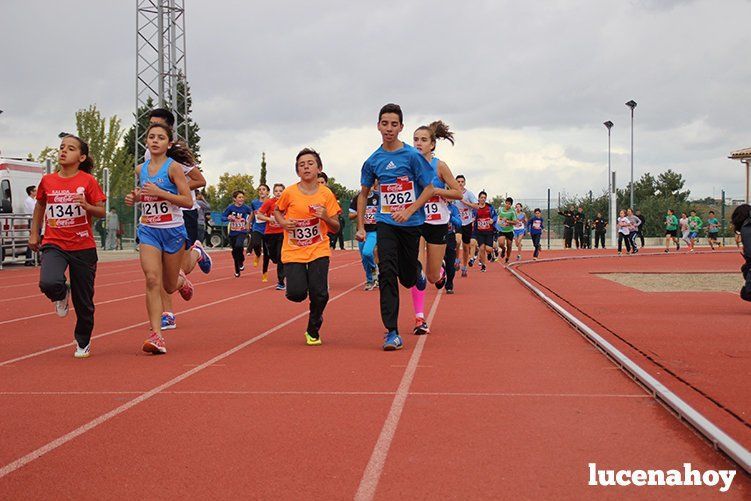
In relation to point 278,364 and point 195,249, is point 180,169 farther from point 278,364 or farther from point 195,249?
point 195,249

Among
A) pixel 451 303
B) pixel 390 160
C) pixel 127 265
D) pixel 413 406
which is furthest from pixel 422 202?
pixel 127 265

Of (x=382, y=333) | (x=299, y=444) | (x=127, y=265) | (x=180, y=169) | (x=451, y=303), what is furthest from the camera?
(x=127, y=265)

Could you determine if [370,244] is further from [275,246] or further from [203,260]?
[203,260]

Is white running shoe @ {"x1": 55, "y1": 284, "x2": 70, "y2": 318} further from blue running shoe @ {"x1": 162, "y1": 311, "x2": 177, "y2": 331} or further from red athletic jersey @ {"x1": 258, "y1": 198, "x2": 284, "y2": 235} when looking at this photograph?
red athletic jersey @ {"x1": 258, "y1": 198, "x2": 284, "y2": 235}

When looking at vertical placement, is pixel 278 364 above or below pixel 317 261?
below

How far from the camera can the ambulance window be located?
85.1 feet

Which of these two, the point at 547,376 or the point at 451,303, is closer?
the point at 547,376

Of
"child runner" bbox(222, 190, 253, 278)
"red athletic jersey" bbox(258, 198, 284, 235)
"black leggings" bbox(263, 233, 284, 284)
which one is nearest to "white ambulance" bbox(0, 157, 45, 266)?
"child runner" bbox(222, 190, 253, 278)

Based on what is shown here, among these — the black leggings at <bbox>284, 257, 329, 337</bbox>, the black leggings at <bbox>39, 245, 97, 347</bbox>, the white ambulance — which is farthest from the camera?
the white ambulance

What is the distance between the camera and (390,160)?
28.2 ft

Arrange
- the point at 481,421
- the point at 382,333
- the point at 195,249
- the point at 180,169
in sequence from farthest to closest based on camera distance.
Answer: the point at 195,249, the point at 382,333, the point at 180,169, the point at 481,421

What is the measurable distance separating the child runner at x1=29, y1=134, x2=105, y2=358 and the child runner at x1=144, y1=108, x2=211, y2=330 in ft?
2.64

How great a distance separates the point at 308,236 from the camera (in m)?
8.88

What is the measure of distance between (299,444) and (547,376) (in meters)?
2.57
